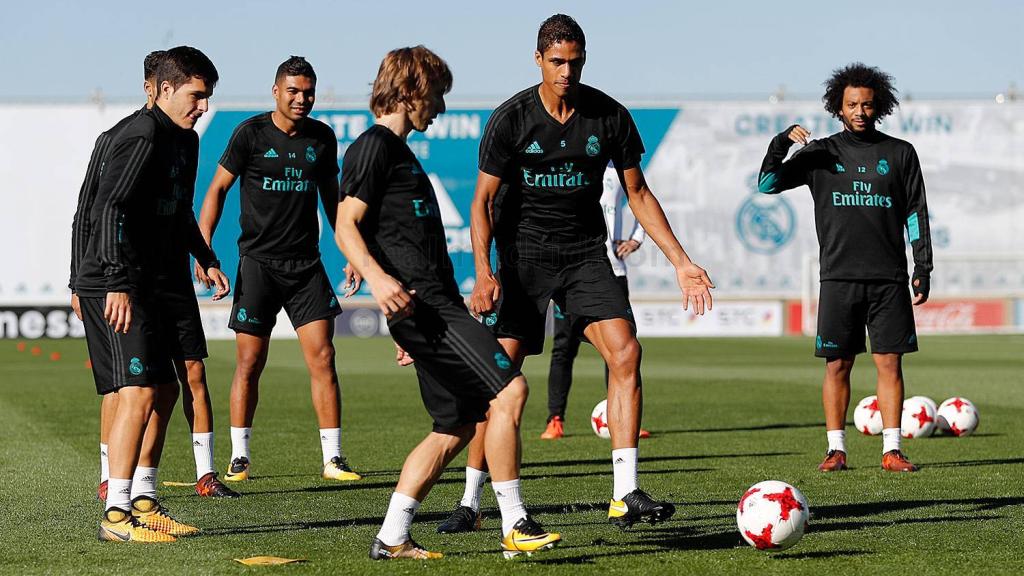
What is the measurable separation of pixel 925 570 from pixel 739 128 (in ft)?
108

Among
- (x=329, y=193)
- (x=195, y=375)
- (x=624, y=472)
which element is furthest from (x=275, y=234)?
(x=624, y=472)

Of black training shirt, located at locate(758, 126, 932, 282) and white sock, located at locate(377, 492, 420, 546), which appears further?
black training shirt, located at locate(758, 126, 932, 282)

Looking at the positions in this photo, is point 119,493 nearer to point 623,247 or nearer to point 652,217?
point 652,217

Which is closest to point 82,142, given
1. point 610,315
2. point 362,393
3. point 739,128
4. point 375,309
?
point 375,309

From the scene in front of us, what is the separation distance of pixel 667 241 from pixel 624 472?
1.08 meters

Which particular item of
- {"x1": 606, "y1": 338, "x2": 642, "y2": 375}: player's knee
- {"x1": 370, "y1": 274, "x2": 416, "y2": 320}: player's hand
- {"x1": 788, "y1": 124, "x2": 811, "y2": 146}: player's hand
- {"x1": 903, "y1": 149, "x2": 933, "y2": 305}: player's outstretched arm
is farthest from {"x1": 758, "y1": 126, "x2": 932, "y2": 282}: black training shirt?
{"x1": 370, "y1": 274, "x2": 416, "y2": 320}: player's hand

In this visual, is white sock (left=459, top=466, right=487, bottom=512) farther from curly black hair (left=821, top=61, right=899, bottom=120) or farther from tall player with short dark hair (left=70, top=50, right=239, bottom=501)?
curly black hair (left=821, top=61, right=899, bottom=120)

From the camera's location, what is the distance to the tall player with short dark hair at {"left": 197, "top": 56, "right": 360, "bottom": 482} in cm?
909

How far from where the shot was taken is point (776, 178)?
9.62 metres

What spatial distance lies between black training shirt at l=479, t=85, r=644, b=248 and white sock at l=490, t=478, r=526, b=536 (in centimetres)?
155

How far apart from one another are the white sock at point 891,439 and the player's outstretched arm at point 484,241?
346 cm

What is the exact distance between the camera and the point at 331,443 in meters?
9.32

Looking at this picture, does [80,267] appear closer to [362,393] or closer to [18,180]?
[362,393]

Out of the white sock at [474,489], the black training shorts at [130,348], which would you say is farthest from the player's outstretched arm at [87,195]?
the white sock at [474,489]
